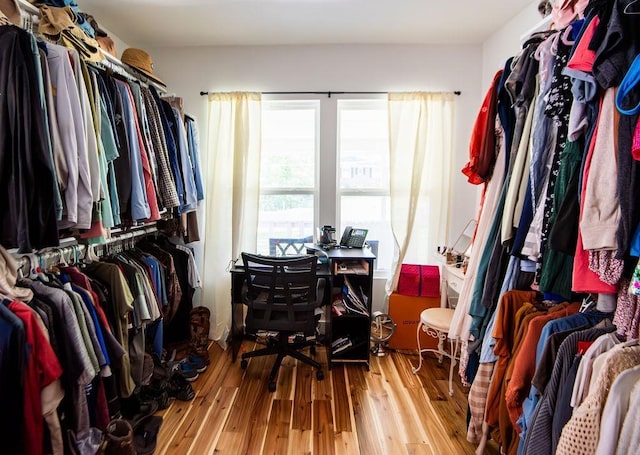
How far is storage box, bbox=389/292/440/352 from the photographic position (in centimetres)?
262

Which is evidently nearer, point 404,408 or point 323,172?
point 404,408

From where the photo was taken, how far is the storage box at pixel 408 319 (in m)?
2.62

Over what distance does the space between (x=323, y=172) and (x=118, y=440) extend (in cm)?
223

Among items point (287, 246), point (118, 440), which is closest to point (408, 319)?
point (287, 246)

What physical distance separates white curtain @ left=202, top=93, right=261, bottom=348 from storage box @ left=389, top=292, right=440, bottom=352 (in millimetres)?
1332

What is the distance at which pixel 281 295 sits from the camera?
2.16 m

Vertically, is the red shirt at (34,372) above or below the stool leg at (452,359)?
above

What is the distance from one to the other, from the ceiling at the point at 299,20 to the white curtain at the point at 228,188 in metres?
0.49

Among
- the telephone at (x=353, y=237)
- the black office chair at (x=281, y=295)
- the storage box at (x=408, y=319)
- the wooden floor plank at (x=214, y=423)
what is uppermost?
the telephone at (x=353, y=237)

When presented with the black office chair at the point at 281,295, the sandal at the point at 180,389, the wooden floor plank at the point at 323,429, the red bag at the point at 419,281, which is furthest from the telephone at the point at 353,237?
the sandal at the point at 180,389

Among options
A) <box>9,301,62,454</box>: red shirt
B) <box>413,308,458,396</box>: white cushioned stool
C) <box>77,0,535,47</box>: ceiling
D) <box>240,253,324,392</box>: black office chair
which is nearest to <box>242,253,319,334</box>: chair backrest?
<box>240,253,324,392</box>: black office chair

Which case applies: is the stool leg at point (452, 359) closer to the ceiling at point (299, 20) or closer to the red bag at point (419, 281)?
the red bag at point (419, 281)

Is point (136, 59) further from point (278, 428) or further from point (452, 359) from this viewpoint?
point (452, 359)

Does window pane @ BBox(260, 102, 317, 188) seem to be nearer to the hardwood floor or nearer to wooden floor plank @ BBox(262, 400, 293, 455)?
the hardwood floor
